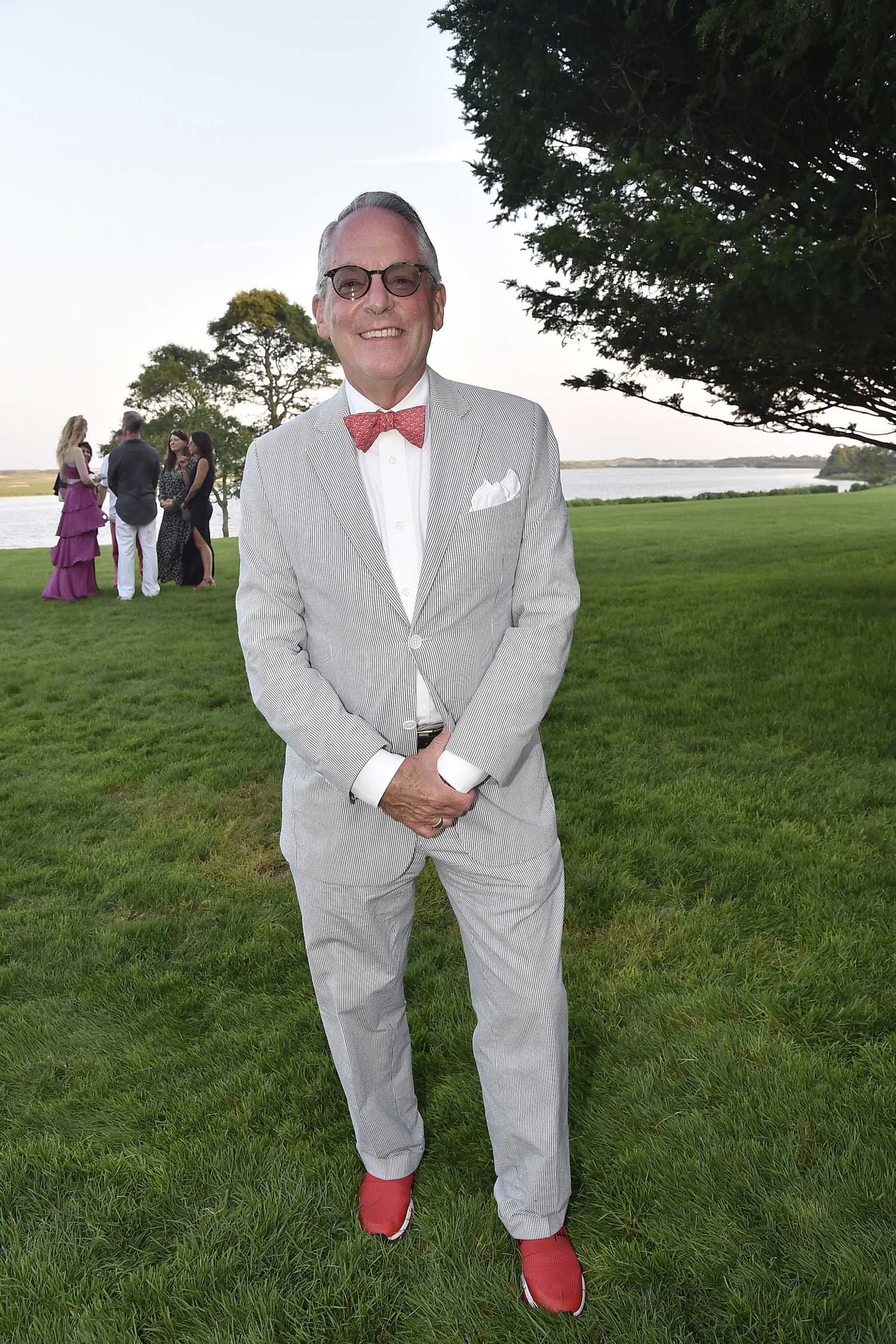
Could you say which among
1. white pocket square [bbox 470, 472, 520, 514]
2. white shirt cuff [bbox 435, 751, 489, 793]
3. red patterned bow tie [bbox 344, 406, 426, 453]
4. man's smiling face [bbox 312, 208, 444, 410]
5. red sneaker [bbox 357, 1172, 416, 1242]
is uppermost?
man's smiling face [bbox 312, 208, 444, 410]

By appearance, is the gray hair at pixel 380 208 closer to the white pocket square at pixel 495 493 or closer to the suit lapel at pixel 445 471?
the suit lapel at pixel 445 471

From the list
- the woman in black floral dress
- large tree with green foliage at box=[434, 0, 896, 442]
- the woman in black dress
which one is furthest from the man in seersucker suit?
the woman in black floral dress

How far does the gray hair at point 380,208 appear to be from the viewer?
186 centimetres

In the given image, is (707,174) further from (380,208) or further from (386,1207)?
(386,1207)

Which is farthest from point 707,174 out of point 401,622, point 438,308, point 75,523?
point 75,523

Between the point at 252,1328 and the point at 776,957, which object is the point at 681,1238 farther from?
the point at 776,957

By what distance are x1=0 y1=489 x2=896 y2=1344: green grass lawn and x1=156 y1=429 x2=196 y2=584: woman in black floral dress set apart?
20.9 feet

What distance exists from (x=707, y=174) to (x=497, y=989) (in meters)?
8.19

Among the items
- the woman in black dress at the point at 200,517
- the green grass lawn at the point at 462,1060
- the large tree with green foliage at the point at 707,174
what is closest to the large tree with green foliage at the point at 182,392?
the woman in black dress at the point at 200,517

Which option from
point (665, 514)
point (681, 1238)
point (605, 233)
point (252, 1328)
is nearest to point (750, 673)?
point (605, 233)

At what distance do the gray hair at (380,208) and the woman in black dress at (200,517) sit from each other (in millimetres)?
9372

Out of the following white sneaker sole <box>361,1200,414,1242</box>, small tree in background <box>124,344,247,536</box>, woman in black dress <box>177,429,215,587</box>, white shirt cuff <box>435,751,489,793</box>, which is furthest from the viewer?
Result: small tree in background <box>124,344,247,536</box>

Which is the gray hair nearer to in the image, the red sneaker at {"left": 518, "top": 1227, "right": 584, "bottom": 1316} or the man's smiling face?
the man's smiling face

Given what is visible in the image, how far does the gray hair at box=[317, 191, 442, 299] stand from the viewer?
186cm
